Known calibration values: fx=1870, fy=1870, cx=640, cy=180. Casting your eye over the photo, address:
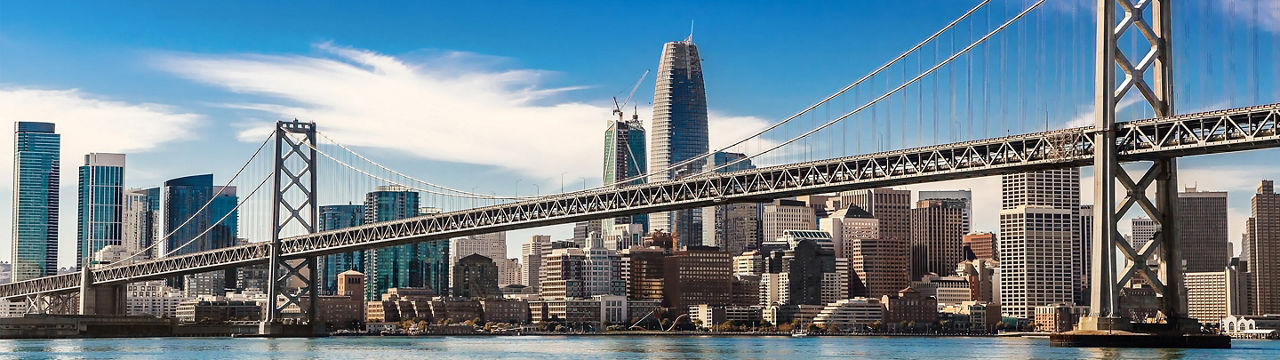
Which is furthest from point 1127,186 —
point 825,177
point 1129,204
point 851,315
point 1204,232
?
point 1204,232

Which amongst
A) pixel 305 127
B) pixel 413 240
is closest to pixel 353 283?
pixel 305 127

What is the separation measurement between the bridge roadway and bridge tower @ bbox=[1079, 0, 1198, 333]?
82 cm

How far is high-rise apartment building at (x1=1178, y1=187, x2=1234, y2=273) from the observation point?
181 m

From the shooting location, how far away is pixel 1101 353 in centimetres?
4672

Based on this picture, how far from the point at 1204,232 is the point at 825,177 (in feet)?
441

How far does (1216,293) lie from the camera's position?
17325cm

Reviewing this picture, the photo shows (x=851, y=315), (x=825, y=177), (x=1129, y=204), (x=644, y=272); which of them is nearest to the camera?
(x=1129, y=204)

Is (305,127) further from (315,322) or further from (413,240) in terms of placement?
(413,240)

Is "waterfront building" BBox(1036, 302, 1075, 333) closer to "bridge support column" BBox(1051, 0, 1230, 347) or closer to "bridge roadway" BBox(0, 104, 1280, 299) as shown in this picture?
"bridge roadway" BBox(0, 104, 1280, 299)

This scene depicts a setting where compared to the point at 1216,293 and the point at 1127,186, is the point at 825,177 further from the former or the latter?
the point at 1216,293

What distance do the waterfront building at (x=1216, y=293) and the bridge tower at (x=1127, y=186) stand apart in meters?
124

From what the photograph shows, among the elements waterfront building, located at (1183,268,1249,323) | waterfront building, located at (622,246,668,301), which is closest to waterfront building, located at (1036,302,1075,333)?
waterfront building, located at (1183,268,1249,323)

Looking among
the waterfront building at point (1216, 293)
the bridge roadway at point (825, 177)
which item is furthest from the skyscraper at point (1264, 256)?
the bridge roadway at point (825, 177)

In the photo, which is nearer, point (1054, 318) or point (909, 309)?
point (1054, 318)
